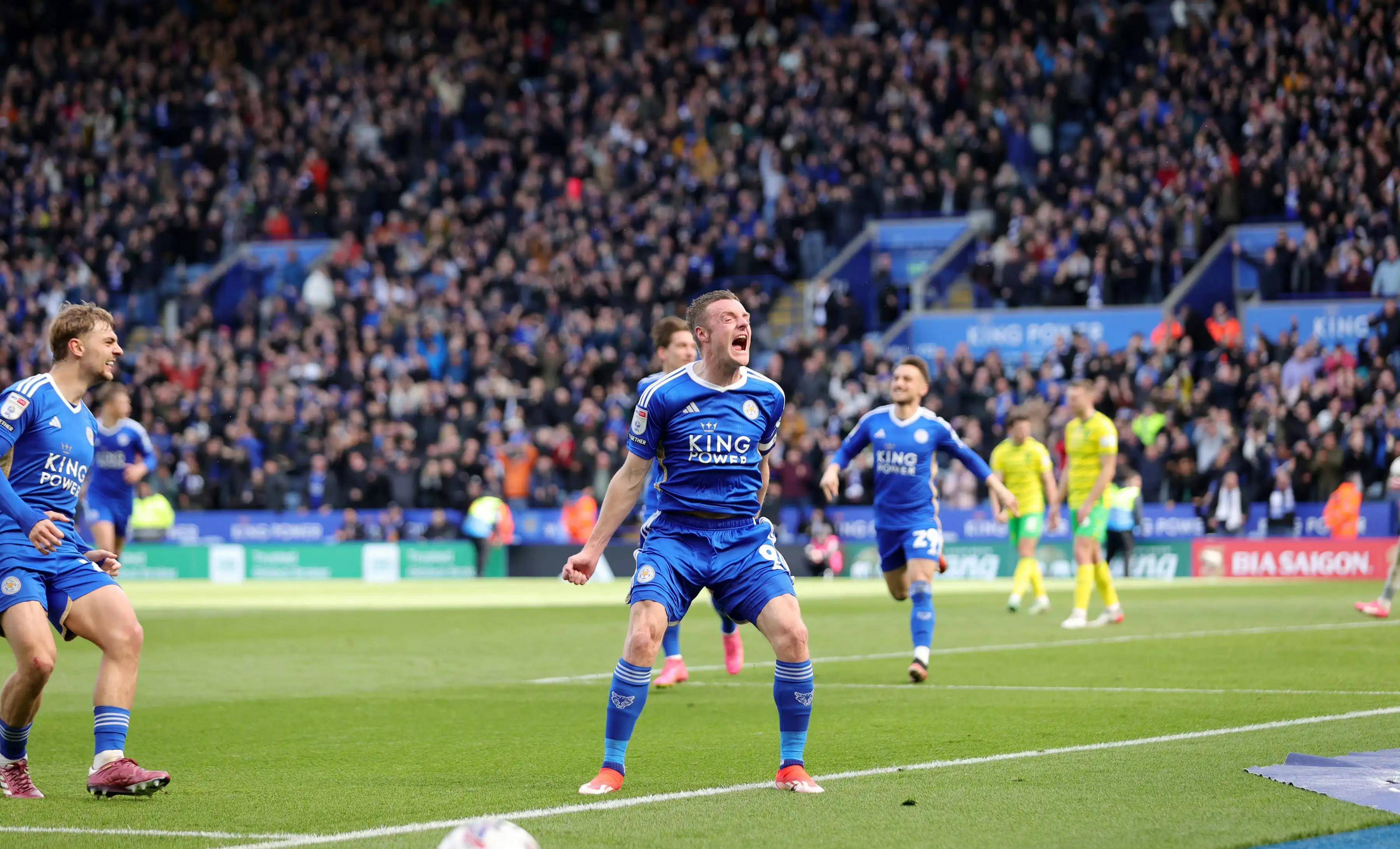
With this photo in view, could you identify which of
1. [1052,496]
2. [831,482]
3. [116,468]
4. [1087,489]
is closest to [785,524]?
[1052,496]

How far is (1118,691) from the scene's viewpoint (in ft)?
40.0

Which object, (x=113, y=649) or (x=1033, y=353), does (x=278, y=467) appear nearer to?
(x=1033, y=353)

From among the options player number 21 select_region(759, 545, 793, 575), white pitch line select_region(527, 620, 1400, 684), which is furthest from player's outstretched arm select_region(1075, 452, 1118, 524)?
player number 21 select_region(759, 545, 793, 575)

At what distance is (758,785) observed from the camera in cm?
812

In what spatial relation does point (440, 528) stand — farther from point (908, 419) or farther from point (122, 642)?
point (122, 642)

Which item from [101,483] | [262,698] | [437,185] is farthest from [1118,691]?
[437,185]

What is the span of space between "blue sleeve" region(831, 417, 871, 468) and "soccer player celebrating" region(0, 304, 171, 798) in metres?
6.73

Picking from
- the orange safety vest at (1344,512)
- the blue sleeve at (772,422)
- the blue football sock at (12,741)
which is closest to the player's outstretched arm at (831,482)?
the blue sleeve at (772,422)

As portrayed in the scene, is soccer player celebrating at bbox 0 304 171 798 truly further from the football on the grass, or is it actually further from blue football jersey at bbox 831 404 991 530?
blue football jersey at bbox 831 404 991 530

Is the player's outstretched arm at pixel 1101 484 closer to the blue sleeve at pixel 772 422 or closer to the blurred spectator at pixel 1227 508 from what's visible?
the blue sleeve at pixel 772 422

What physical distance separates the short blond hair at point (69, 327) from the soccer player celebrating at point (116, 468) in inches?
379

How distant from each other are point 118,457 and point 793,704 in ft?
43.2

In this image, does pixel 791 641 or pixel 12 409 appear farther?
pixel 12 409

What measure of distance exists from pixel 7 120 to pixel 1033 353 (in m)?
28.8
